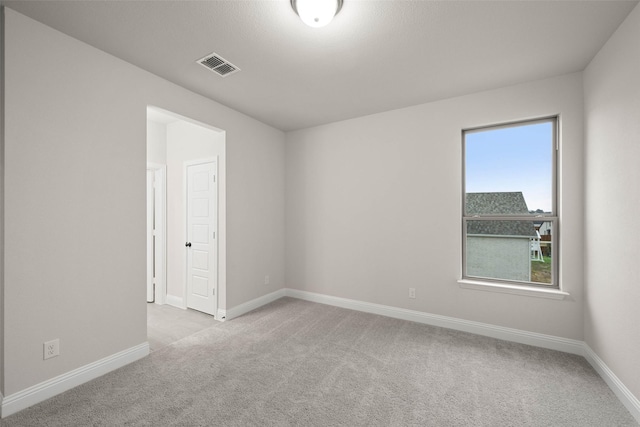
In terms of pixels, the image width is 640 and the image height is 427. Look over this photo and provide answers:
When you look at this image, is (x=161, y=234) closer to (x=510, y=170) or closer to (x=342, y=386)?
(x=342, y=386)

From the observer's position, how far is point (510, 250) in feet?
9.89

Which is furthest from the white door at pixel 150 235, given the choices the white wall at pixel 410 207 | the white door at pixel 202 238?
the white wall at pixel 410 207

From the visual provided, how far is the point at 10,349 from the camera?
179 centimetres

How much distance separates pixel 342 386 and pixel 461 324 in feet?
5.83

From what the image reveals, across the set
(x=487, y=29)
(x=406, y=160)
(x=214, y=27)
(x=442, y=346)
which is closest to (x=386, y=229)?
(x=406, y=160)

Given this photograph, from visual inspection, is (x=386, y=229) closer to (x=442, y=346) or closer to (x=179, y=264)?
(x=442, y=346)

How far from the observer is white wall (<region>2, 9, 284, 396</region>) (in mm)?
1820

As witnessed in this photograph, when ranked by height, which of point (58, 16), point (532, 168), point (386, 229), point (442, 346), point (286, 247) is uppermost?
point (58, 16)

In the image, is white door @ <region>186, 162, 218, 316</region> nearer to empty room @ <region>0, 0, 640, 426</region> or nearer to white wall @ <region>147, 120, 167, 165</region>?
empty room @ <region>0, 0, 640, 426</region>

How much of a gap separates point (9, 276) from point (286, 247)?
313 cm

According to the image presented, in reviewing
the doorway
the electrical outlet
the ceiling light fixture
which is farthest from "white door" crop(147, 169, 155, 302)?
the ceiling light fixture

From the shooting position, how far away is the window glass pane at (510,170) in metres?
2.85

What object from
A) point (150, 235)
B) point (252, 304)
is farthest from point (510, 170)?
point (150, 235)

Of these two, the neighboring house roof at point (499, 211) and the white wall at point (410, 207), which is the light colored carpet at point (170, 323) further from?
the neighboring house roof at point (499, 211)
